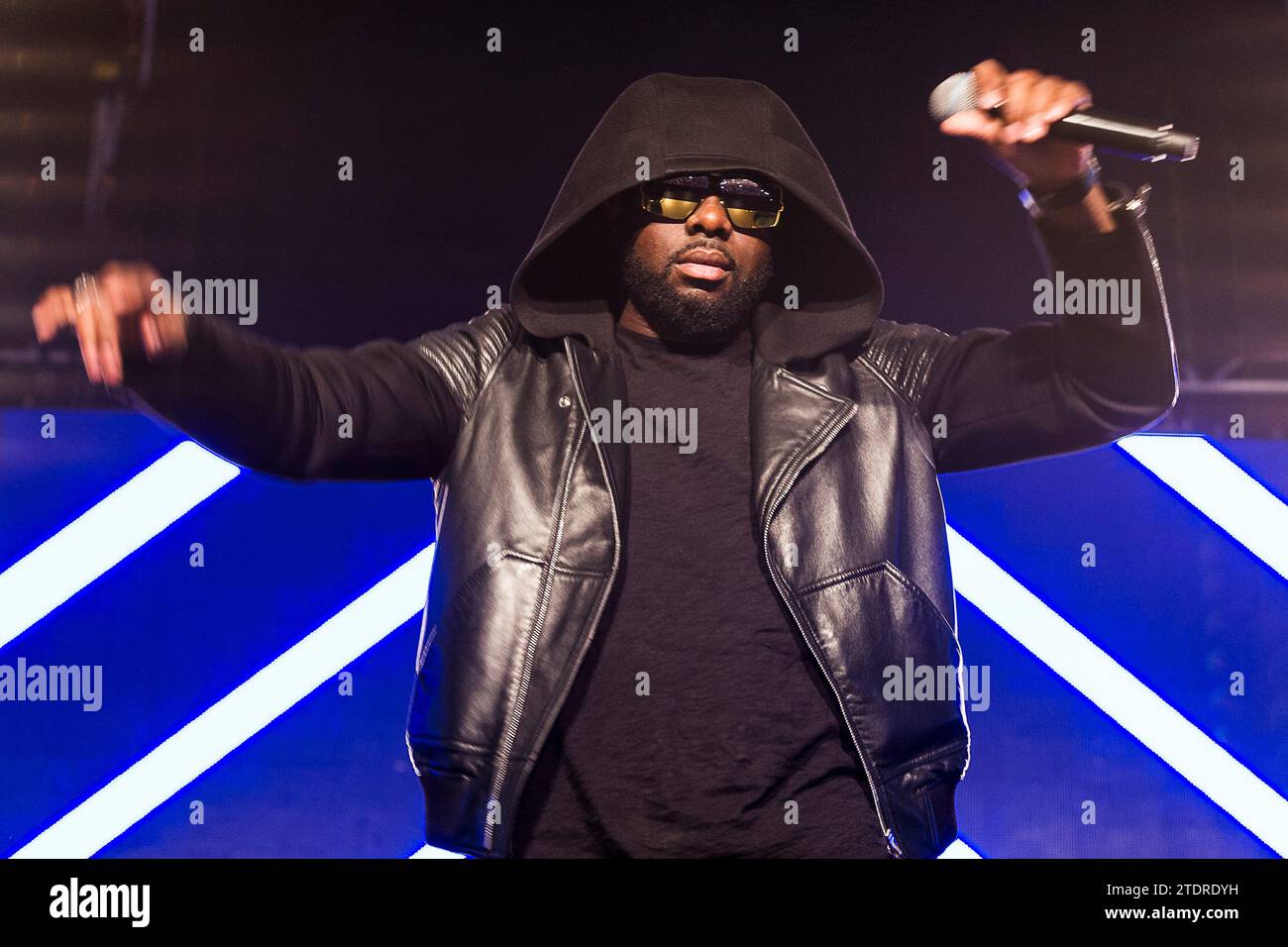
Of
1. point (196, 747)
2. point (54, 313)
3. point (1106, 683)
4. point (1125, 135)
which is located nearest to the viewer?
point (54, 313)

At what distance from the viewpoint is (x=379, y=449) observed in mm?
1718

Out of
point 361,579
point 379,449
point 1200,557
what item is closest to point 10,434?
point 361,579

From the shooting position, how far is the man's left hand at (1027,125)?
1.60 metres

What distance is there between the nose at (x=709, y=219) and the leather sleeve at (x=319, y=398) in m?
0.33

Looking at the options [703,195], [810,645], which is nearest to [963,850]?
[810,645]

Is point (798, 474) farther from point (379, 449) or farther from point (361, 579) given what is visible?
point (361, 579)

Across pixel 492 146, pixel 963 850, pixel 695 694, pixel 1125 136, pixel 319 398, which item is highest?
pixel 492 146

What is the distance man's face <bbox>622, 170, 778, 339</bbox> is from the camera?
186 cm

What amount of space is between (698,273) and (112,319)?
2.69 feet

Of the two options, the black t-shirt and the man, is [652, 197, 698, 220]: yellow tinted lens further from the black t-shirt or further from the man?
the black t-shirt

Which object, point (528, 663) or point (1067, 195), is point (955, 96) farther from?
point (528, 663)

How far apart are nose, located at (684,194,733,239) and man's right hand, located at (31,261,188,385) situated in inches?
30.7

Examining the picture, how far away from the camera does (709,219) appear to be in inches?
74.3

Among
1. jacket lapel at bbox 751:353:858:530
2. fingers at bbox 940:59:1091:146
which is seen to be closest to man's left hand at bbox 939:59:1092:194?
fingers at bbox 940:59:1091:146
